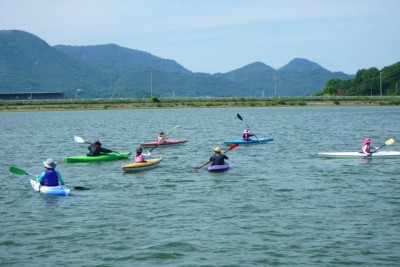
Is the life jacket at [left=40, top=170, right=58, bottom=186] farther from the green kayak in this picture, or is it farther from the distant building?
the distant building

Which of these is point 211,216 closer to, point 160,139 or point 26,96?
point 160,139

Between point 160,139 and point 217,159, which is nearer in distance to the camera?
point 217,159

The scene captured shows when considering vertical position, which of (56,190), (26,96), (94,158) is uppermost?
(26,96)

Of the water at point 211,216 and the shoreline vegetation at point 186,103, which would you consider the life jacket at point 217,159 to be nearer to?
the water at point 211,216

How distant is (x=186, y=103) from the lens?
13075 centimetres

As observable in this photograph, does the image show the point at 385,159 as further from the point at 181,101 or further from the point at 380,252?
the point at 181,101

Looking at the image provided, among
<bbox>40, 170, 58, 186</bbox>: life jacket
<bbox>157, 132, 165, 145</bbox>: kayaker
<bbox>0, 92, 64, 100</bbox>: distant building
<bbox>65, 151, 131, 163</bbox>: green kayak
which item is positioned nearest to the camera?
<bbox>40, 170, 58, 186</bbox>: life jacket

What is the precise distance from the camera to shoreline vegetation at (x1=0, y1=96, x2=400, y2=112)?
125m

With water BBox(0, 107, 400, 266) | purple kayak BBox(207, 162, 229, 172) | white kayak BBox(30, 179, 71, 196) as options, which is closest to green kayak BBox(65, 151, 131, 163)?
water BBox(0, 107, 400, 266)

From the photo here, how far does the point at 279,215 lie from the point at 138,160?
11.0 meters

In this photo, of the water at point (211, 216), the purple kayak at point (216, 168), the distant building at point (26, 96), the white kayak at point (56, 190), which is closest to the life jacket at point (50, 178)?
the white kayak at point (56, 190)

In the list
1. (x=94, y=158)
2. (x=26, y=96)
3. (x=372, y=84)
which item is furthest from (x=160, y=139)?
(x=372, y=84)

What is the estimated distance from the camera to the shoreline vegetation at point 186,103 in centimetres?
12519

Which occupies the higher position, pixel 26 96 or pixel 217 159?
pixel 26 96
